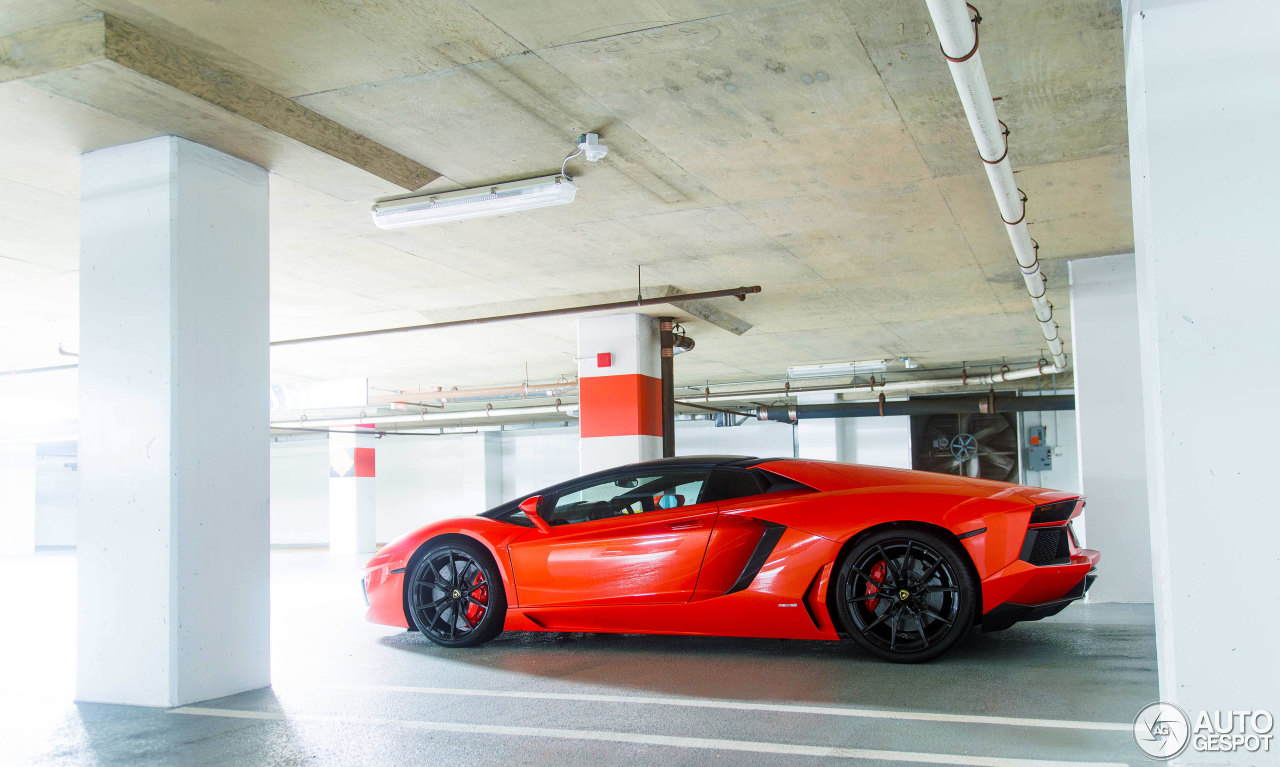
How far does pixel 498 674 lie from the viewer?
183 inches

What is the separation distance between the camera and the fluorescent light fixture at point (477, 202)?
17.9 feet

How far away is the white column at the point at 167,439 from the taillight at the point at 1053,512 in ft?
12.8

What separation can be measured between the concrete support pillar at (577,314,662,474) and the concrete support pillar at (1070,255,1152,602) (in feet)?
14.9

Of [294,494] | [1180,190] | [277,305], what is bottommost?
[294,494]

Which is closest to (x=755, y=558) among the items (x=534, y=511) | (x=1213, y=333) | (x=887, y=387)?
Result: (x=534, y=511)

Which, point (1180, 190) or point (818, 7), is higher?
point (818, 7)

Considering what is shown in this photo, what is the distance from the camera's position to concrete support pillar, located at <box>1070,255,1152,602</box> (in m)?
7.32

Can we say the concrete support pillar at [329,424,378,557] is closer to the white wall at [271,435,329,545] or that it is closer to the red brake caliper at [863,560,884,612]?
the white wall at [271,435,329,545]

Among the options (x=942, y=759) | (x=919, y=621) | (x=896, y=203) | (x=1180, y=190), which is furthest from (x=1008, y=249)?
(x=942, y=759)

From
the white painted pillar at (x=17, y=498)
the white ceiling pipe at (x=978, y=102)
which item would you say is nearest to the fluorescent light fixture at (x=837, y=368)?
the white ceiling pipe at (x=978, y=102)

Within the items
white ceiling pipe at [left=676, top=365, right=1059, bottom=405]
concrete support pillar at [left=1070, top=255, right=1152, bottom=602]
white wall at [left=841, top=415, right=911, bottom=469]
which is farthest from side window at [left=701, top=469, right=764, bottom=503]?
white wall at [left=841, top=415, right=911, bottom=469]

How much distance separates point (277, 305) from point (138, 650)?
19.3ft

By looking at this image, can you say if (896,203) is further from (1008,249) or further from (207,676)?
(207,676)

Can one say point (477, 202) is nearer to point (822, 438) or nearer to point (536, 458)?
point (822, 438)
